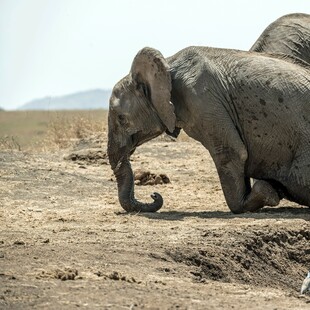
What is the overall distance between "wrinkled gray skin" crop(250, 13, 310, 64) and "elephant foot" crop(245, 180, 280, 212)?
2.08 metres

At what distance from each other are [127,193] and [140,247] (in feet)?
9.18

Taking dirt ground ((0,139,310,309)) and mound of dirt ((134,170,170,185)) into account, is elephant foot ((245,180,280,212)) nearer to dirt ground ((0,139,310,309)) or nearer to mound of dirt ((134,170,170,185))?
dirt ground ((0,139,310,309))

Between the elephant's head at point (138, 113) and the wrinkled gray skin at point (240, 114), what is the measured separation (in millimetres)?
13

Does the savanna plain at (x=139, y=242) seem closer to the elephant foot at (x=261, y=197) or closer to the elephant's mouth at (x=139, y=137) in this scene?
the elephant foot at (x=261, y=197)

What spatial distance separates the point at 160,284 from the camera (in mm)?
8258

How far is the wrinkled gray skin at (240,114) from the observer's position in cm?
1175

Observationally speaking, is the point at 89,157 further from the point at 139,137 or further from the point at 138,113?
the point at 138,113

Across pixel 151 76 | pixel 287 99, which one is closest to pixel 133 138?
pixel 151 76

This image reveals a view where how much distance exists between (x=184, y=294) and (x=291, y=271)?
2.59 m

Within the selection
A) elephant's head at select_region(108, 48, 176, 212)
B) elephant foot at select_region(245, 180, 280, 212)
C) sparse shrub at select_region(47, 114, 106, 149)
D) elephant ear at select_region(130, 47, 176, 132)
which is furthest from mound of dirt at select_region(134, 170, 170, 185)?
sparse shrub at select_region(47, 114, 106, 149)

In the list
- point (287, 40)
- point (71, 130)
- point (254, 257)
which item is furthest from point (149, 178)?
point (71, 130)

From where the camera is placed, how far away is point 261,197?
11773 mm

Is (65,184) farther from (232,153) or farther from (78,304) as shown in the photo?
(78,304)

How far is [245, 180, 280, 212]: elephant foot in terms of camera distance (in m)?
11.8
